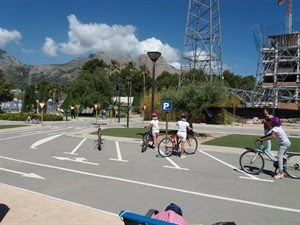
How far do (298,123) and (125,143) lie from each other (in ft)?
92.2

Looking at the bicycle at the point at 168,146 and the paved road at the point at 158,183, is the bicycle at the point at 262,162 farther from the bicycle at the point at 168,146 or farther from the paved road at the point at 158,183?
the bicycle at the point at 168,146

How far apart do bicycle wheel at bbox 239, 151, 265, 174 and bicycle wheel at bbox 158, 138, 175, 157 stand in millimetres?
3389

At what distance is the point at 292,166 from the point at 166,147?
4824 millimetres

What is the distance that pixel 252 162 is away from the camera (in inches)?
378

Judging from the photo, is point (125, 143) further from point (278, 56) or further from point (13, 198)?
point (278, 56)

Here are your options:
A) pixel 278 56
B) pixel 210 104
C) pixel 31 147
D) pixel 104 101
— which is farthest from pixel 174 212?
pixel 278 56

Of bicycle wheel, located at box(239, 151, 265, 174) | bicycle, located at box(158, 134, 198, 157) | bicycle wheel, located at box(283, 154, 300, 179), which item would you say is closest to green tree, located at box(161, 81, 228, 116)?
bicycle, located at box(158, 134, 198, 157)

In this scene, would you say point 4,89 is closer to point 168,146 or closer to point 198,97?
point 198,97

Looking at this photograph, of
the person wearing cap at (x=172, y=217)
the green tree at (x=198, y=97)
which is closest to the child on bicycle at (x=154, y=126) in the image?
the green tree at (x=198, y=97)

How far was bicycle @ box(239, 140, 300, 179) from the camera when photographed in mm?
8984

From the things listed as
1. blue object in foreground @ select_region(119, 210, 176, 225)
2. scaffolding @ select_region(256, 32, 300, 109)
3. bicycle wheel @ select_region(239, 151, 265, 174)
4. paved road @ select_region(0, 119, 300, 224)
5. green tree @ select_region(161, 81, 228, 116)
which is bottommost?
paved road @ select_region(0, 119, 300, 224)

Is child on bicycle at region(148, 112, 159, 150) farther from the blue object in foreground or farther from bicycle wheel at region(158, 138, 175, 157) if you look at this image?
the blue object in foreground

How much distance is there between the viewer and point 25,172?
912 cm

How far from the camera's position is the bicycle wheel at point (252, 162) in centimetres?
939
